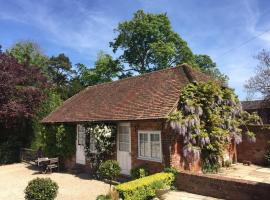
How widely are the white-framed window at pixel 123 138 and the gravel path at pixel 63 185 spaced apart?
216 centimetres

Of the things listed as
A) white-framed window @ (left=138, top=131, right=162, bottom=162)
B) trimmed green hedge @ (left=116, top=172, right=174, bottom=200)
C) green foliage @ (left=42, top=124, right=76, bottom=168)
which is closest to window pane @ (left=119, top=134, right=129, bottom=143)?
white-framed window @ (left=138, top=131, right=162, bottom=162)

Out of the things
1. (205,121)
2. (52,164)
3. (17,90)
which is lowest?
(52,164)

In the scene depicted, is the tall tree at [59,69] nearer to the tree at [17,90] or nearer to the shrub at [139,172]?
the tree at [17,90]

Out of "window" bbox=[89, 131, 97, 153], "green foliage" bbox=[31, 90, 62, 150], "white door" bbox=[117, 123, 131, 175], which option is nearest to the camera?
"white door" bbox=[117, 123, 131, 175]

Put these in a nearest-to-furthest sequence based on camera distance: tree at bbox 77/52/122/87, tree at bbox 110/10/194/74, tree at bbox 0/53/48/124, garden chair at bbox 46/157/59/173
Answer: garden chair at bbox 46/157/59/173 → tree at bbox 0/53/48/124 → tree at bbox 110/10/194/74 → tree at bbox 77/52/122/87

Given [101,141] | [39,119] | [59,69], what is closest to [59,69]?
[59,69]

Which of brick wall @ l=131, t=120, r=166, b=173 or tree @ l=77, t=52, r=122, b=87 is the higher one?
tree @ l=77, t=52, r=122, b=87

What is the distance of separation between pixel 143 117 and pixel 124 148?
246 cm

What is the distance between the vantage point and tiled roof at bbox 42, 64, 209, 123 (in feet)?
48.3

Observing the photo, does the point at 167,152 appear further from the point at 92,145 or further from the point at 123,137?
the point at 92,145

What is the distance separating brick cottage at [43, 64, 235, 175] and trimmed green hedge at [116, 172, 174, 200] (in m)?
1.46

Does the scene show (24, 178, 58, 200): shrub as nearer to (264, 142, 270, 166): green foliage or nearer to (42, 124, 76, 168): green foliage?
(42, 124, 76, 168): green foliage

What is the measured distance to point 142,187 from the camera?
10.9m

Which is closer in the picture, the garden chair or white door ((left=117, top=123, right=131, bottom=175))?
white door ((left=117, top=123, right=131, bottom=175))
